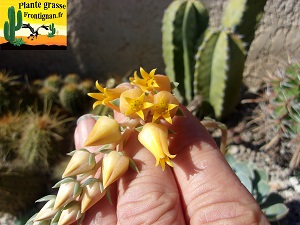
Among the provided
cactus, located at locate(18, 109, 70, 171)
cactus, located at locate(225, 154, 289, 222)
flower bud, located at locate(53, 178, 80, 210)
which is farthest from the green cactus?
flower bud, located at locate(53, 178, 80, 210)

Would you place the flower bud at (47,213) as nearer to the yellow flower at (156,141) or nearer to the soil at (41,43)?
the yellow flower at (156,141)

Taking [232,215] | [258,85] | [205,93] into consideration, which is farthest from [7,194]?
[258,85]

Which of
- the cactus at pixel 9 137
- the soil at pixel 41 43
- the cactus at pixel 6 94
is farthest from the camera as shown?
the soil at pixel 41 43

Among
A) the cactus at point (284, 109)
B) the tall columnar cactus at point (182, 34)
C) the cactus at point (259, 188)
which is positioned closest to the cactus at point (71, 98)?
the tall columnar cactus at point (182, 34)

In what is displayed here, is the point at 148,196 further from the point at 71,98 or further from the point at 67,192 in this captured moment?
the point at 71,98

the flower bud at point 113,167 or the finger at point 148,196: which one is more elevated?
the flower bud at point 113,167

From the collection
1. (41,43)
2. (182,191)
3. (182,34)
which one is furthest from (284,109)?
(41,43)

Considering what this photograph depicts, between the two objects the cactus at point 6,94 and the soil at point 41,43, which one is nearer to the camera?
the cactus at point 6,94
